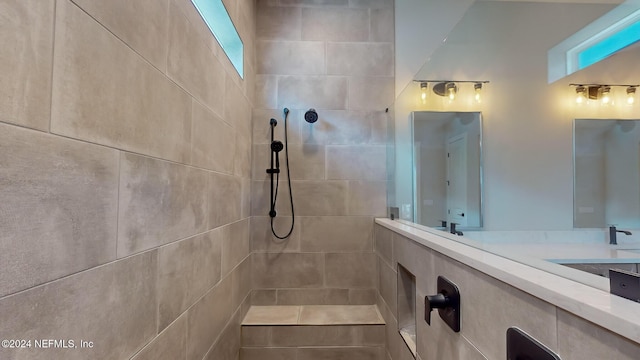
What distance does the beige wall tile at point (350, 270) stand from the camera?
216cm

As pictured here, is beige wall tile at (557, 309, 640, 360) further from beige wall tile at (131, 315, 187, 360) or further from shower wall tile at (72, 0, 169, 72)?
shower wall tile at (72, 0, 169, 72)

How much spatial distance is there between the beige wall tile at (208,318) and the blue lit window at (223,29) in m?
1.31

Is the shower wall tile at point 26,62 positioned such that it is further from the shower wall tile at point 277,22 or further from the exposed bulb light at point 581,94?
the exposed bulb light at point 581,94

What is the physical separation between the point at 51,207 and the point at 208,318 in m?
0.98

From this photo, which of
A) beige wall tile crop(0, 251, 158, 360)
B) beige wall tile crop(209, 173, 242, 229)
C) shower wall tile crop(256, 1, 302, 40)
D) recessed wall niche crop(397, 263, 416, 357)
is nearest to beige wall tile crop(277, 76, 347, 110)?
shower wall tile crop(256, 1, 302, 40)

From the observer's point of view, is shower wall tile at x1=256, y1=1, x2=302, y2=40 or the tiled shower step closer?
the tiled shower step

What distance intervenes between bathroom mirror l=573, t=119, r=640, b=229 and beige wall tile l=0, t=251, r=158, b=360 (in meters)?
2.25

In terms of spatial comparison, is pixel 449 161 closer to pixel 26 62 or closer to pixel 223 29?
pixel 223 29

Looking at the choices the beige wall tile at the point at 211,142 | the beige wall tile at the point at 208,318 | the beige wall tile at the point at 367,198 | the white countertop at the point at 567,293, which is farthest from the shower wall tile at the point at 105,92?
Result: the beige wall tile at the point at 367,198

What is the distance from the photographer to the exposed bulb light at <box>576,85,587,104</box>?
5.66ft

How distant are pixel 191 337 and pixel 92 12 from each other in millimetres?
1122

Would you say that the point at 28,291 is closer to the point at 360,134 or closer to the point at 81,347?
the point at 81,347

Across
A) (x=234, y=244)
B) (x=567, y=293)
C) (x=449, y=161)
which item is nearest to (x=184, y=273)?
(x=234, y=244)

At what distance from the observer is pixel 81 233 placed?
531mm
